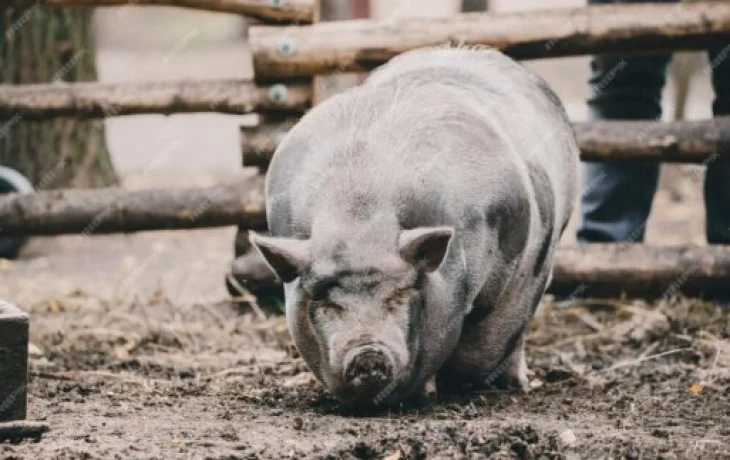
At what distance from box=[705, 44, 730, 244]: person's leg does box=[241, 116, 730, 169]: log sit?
0.10 meters

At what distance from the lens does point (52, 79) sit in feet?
24.3

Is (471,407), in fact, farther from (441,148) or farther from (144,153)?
(144,153)

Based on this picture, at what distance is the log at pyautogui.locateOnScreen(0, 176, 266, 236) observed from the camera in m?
5.73

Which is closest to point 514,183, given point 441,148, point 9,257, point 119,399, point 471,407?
point 441,148

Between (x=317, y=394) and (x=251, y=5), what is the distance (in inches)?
85.3

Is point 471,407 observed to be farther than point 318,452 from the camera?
Yes

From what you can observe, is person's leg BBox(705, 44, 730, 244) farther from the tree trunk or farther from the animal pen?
the tree trunk

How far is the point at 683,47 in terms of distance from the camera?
5605 mm

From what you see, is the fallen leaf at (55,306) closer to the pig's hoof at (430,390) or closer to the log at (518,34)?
the log at (518,34)

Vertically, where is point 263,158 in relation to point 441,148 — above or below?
below

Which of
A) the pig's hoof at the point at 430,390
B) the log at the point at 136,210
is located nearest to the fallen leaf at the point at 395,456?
the pig's hoof at the point at 430,390

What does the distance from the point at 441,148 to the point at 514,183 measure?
0.83 ft

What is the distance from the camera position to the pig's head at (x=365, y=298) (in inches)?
138

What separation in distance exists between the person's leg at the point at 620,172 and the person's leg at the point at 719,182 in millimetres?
239
